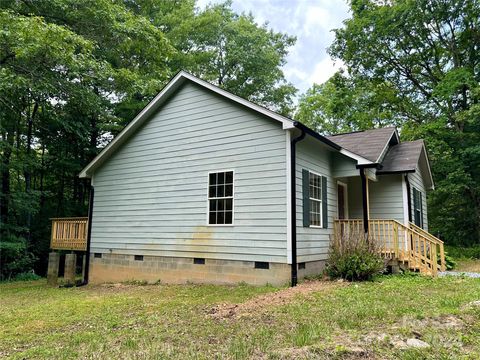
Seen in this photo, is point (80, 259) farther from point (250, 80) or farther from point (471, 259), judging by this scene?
point (471, 259)

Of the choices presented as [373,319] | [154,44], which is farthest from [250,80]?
[373,319]

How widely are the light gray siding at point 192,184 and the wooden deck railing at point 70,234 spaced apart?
0.66 metres

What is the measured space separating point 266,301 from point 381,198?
6.40 m

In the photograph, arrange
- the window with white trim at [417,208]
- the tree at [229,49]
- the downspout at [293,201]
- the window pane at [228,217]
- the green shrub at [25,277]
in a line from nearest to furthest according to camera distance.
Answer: the downspout at [293,201]
the window pane at [228,217]
the window with white trim at [417,208]
the green shrub at [25,277]
the tree at [229,49]

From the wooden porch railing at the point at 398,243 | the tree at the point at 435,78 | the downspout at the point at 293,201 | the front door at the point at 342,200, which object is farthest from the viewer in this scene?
the tree at the point at 435,78

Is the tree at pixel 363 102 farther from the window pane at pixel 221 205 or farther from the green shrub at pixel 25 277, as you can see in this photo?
the green shrub at pixel 25 277

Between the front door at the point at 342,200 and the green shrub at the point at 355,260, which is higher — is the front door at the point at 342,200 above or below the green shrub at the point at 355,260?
above

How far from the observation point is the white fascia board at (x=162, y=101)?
28.0ft

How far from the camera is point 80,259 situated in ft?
59.4

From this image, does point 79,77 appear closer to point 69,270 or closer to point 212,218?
point 69,270

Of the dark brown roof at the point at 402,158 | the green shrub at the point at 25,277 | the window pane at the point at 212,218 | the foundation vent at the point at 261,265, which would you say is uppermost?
the dark brown roof at the point at 402,158

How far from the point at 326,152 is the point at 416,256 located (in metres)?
3.61

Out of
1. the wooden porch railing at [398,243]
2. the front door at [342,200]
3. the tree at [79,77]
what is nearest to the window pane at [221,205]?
the wooden porch railing at [398,243]

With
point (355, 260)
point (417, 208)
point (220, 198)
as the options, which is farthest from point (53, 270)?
point (417, 208)
